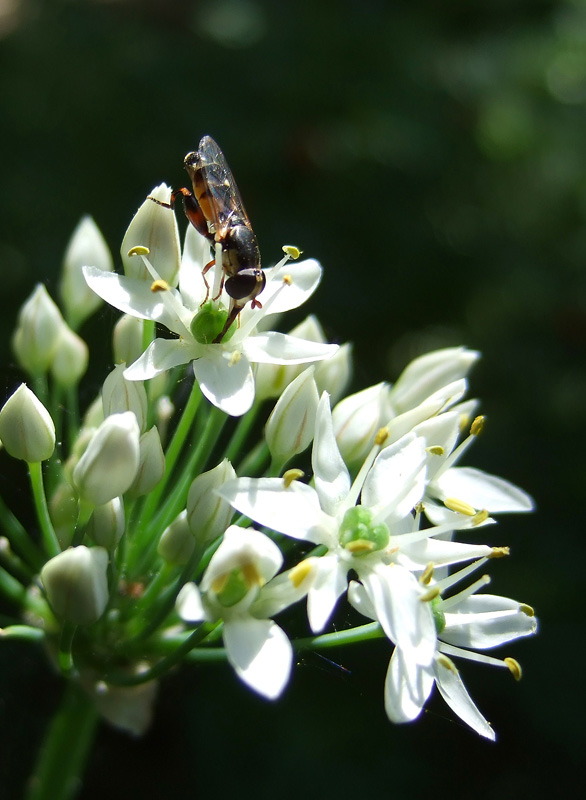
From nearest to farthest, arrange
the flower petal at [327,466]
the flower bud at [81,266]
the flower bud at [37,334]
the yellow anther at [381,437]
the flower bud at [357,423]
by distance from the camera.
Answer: the flower petal at [327,466] < the yellow anther at [381,437] < the flower bud at [357,423] < the flower bud at [37,334] < the flower bud at [81,266]

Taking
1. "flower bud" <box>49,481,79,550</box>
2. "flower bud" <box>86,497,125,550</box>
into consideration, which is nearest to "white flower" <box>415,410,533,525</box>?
"flower bud" <box>86,497,125,550</box>

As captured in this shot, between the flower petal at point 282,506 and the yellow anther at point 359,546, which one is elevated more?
the flower petal at point 282,506

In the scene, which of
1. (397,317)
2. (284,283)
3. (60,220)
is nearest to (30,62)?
(60,220)

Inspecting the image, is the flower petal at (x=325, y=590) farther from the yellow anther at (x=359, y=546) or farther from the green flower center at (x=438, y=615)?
the green flower center at (x=438, y=615)

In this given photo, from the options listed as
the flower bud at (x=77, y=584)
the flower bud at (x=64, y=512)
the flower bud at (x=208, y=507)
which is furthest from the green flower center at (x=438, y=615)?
the flower bud at (x=64, y=512)

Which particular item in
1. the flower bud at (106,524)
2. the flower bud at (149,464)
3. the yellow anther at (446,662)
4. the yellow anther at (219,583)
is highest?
the flower bud at (149,464)

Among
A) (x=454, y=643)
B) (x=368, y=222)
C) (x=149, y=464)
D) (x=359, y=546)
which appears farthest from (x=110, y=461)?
(x=368, y=222)

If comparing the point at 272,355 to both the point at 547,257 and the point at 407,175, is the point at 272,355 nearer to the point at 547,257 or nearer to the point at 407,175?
the point at 407,175
